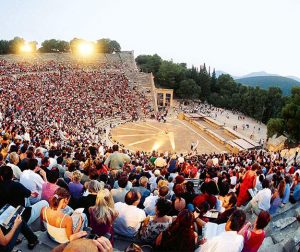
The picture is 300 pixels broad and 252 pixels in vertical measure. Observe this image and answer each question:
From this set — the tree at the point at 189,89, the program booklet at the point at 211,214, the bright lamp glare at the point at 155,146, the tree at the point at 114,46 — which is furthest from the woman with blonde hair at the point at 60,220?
the tree at the point at 114,46

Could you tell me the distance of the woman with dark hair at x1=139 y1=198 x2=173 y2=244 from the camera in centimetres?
458

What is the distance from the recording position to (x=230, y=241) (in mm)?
3932

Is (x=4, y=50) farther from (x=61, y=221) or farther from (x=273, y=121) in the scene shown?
(x=61, y=221)

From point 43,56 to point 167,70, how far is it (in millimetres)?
27709

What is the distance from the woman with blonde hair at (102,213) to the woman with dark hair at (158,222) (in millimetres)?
625

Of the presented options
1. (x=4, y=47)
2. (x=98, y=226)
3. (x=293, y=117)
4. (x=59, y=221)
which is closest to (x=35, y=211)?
(x=59, y=221)

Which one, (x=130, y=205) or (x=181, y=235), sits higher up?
(x=181, y=235)

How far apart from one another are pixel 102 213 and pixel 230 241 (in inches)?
70.1

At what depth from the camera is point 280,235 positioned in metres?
6.19

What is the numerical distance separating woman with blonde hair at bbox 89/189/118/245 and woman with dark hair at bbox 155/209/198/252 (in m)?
0.88

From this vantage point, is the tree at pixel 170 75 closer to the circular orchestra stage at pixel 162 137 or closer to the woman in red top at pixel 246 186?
the circular orchestra stage at pixel 162 137

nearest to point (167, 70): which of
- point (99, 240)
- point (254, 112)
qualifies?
point (254, 112)

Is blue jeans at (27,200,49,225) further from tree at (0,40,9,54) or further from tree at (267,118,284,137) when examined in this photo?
tree at (0,40,9,54)

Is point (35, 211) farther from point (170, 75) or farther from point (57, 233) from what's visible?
point (170, 75)
